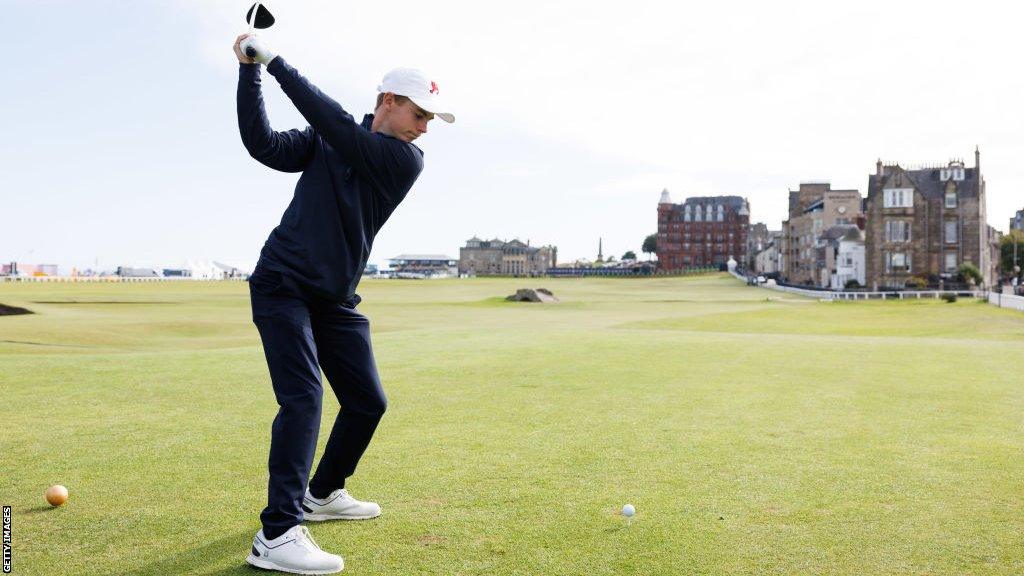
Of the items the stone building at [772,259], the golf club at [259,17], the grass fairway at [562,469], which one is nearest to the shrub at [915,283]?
the stone building at [772,259]

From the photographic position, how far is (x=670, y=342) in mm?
22000

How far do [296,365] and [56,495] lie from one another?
2007mm

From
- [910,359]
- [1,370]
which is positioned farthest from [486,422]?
[910,359]

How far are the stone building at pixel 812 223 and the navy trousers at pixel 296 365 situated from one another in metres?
116

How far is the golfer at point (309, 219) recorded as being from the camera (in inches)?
210

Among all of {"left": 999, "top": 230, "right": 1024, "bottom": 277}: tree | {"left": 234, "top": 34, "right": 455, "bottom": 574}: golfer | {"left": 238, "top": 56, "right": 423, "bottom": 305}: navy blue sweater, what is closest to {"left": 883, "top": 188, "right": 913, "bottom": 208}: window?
{"left": 999, "top": 230, "right": 1024, "bottom": 277}: tree

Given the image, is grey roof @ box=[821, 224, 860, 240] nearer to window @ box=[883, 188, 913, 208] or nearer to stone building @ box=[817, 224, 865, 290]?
stone building @ box=[817, 224, 865, 290]

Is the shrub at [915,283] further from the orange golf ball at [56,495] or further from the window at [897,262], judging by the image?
the orange golf ball at [56,495]

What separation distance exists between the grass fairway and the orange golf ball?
0.43 ft

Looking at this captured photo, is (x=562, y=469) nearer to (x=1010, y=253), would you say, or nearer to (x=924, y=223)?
(x=924, y=223)

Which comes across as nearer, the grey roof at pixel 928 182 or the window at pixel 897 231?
the grey roof at pixel 928 182

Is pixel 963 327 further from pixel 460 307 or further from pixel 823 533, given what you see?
pixel 823 533

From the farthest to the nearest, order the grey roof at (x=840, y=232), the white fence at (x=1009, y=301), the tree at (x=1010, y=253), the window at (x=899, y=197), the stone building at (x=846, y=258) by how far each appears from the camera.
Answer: the tree at (x=1010, y=253) < the grey roof at (x=840, y=232) < the stone building at (x=846, y=258) < the window at (x=899, y=197) < the white fence at (x=1009, y=301)

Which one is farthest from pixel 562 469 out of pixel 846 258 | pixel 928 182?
pixel 846 258
